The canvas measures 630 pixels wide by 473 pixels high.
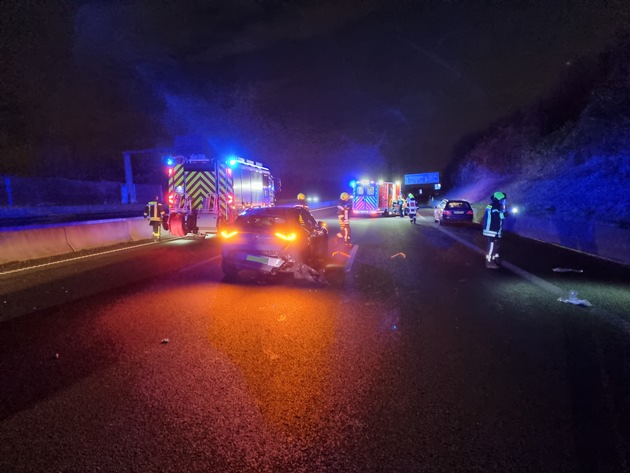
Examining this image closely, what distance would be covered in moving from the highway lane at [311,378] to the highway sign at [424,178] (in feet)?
223

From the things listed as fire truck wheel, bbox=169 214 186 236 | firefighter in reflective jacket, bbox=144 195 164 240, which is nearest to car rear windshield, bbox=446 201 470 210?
fire truck wheel, bbox=169 214 186 236

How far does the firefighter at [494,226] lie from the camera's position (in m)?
12.0

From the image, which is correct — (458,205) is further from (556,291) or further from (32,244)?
(32,244)

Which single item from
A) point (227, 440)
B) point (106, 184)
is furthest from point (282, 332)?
point (106, 184)

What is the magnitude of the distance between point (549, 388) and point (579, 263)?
31.2ft

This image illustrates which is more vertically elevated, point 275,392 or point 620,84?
point 620,84

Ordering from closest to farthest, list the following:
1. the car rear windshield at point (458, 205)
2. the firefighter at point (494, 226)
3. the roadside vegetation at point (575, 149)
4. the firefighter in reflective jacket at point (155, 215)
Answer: the firefighter at point (494, 226)
the firefighter in reflective jacket at point (155, 215)
the roadside vegetation at point (575, 149)
the car rear windshield at point (458, 205)

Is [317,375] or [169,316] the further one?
[169,316]

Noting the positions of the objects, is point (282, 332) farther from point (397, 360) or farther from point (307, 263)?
point (307, 263)

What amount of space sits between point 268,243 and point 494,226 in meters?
6.06

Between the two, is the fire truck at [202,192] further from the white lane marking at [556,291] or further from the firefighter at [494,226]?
the firefighter at [494,226]

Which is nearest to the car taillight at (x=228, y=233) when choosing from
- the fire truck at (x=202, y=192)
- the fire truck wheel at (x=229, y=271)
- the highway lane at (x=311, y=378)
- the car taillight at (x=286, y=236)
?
the fire truck wheel at (x=229, y=271)

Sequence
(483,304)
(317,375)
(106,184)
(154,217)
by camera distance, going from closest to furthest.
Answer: (317,375)
(483,304)
(154,217)
(106,184)

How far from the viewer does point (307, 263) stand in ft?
34.1
